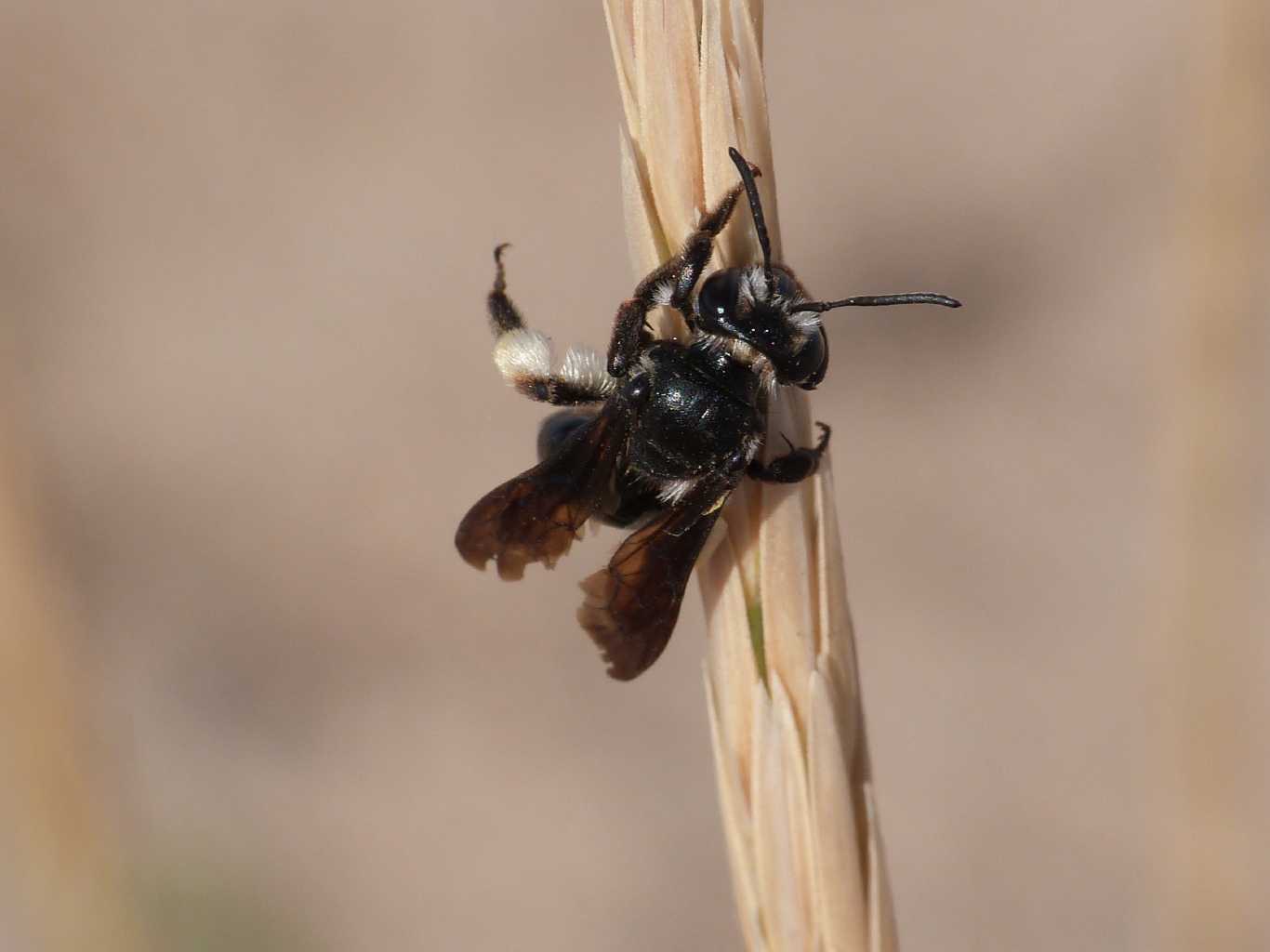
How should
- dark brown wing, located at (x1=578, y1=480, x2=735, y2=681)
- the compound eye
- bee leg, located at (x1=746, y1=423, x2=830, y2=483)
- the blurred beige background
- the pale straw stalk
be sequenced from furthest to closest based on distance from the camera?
the blurred beige background < dark brown wing, located at (x1=578, y1=480, x2=735, y2=681) < the compound eye < bee leg, located at (x1=746, y1=423, x2=830, y2=483) < the pale straw stalk

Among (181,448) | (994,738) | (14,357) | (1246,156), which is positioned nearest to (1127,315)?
(994,738)

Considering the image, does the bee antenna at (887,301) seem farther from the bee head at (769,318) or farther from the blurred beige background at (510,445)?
the blurred beige background at (510,445)

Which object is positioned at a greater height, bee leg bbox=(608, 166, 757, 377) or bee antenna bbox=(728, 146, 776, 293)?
bee antenna bbox=(728, 146, 776, 293)

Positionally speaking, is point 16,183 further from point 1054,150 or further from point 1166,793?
point 1166,793

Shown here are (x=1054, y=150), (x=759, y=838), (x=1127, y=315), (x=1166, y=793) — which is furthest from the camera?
(x=1054, y=150)

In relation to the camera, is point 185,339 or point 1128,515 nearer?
point 1128,515

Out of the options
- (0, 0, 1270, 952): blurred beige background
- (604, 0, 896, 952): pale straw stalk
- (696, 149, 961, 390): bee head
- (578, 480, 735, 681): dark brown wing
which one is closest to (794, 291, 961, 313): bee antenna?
(696, 149, 961, 390): bee head

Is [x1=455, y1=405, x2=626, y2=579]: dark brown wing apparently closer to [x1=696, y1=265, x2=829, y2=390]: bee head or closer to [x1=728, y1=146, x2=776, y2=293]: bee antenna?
[x1=696, y1=265, x2=829, y2=390]: bee head
